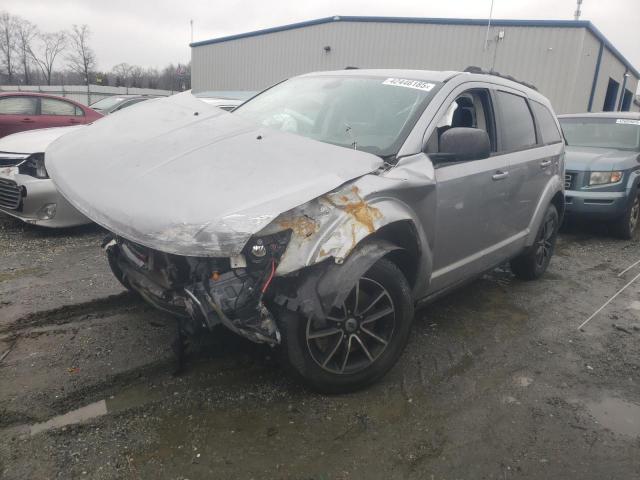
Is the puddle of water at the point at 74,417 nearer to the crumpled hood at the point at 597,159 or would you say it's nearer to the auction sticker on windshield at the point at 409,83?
the auction sticker on windshield at the point at 409,83

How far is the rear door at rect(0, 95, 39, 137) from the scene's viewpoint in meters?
7.74

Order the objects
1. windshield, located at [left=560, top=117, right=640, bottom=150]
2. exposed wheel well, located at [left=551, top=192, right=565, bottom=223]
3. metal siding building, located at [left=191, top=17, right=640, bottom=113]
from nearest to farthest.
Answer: exposed wheel well, located at [left=551, top=192, right=565, bottom=223] → windshield, located at [left=560, top=117, right=640, bottom=150] → metal siding building, located at [left=191, top=17, right=640, bottom=113]

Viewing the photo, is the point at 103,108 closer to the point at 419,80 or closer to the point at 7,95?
the point at 7,95

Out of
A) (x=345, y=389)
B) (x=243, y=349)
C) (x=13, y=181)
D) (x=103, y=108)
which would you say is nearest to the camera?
(x=345, y=389)

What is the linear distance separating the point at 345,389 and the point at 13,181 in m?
4.11

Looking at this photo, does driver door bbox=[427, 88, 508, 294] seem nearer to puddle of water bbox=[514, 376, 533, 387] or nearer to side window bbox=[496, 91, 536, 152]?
side window bbox=[496, 91, 536, 152]

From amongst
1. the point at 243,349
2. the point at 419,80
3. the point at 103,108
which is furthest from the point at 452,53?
the point at 243,349

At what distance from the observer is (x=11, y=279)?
157 inches

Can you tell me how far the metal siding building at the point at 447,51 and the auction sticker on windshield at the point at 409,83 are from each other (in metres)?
10.5

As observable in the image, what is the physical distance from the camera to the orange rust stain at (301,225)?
220 cm

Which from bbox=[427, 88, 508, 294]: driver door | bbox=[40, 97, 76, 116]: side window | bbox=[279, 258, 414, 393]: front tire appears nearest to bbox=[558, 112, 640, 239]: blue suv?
bbox=[427, 88, 508, 294]: driver door

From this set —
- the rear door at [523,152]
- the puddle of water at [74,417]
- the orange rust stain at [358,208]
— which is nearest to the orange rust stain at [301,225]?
the orange rust stain at [358,208]

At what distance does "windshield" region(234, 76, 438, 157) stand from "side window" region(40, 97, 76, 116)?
6189 millimetres

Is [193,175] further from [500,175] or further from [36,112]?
[36,112]
